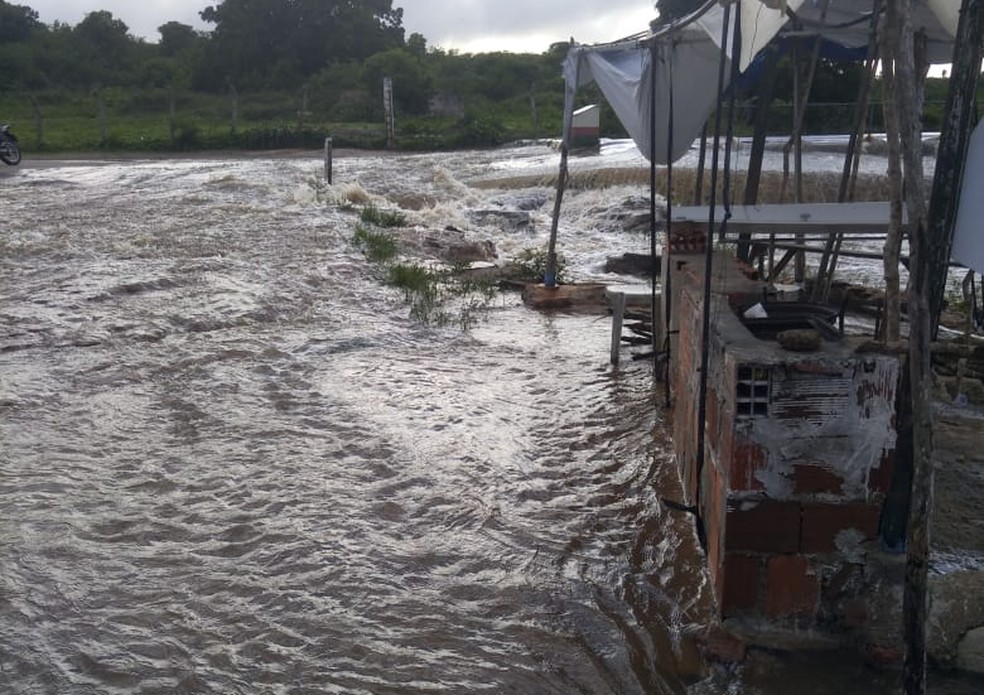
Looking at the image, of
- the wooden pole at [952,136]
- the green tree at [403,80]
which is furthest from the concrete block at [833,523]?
the green tree at [403,80]

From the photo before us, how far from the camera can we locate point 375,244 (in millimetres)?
12172

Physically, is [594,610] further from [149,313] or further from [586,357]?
[149,313]

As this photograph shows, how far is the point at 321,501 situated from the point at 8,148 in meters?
20.5

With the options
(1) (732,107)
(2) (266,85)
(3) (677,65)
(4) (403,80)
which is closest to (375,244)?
(3) (677,65)

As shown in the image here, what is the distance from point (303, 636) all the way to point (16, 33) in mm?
51124

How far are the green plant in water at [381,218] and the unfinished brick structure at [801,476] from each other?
11.5 m

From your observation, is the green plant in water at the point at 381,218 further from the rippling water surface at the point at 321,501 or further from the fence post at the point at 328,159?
the rippling water surface at the point at 321,501

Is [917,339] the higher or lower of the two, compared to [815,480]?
higher

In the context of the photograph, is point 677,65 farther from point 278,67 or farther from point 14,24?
point 14,24

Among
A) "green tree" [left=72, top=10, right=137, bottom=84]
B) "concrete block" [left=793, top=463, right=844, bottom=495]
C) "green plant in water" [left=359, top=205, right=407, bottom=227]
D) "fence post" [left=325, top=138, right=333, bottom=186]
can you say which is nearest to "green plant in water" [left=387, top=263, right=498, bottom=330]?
"green plant in water" [left=359, top=205, right=407, bottom=227]

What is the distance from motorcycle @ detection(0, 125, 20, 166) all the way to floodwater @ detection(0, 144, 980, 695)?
13469mm

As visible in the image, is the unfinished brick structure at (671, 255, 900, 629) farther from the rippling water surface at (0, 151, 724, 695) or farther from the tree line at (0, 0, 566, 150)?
the tree line at (0, 0, 566, 150)

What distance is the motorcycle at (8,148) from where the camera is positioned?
2170cm

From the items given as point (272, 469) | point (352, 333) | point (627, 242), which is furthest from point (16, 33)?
point (272, 469)
